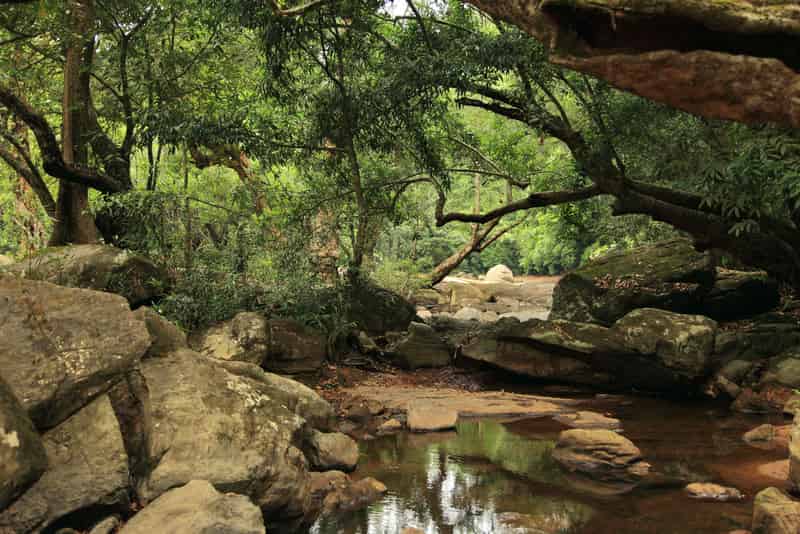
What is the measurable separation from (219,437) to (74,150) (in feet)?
27.1

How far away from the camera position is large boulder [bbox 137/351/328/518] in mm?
4410

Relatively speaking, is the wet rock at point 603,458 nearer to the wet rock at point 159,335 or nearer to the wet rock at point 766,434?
the wet rock at point 766,434

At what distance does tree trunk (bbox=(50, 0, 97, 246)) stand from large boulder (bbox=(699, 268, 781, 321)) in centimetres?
1122

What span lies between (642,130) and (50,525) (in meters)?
10.1

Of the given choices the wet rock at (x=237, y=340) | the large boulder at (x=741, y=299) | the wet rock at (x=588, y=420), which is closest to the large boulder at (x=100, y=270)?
the wet rock at (x=237, y=340)

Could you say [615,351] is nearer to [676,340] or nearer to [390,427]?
[676,340]

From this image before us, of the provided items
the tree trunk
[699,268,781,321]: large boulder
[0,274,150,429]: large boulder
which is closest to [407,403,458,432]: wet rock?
[0,274,150,429]: large boulder

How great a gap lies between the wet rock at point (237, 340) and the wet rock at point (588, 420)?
4.06 meters

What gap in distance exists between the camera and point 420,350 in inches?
462

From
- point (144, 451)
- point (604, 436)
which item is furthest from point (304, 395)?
point (604, 436)

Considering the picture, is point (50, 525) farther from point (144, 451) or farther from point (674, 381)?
point (674, 381)

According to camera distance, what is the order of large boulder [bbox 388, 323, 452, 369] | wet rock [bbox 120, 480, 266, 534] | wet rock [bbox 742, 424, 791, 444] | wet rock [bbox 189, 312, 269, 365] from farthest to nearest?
1. large boulder [bbox 388, 323, 452, 369]
2. wet rock [bbox 189, 312, 269, 365]
3. wet rock [bbox 742, 424, 791, 444]
4. wet rock [bbox 120, 480, 266, 534]

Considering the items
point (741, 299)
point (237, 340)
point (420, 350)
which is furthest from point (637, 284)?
point (237, 340)

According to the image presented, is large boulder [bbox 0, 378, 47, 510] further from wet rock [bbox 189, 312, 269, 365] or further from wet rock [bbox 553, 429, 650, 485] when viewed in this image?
wet rock [bbox 189, 312, 269, 365]
